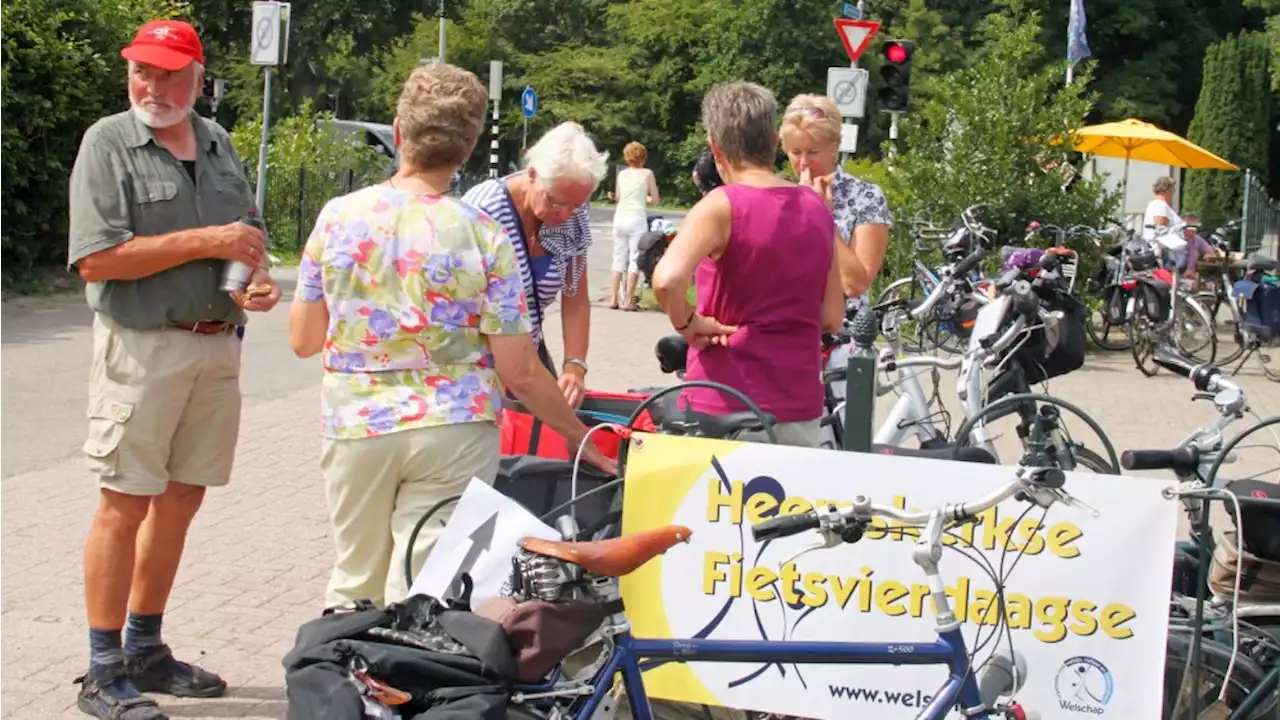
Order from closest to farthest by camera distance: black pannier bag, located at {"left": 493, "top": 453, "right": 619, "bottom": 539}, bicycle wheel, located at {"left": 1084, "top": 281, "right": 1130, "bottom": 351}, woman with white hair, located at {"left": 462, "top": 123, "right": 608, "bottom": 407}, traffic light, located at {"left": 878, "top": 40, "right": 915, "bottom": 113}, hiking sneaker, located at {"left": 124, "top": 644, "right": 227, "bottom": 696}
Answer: black pannier bag, located at {"left": 493, "top": 453, "right": 619, "bottom": 539} < woman with white hair, located at {"left": 462, "top": 123, "right": 608, "bottom": 407} < hiking sneaker, located at {"left": 124, "top": 644, "right": 227, "bottom": 696} < traffic light, located at {"left": 878, "top": 40, "right": 915, "bottom": 113} < bicycle wheel, located at {"left": 1084, "top": 281, "right": 1130, "bottom": 351}

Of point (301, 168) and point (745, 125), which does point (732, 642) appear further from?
point (301, 168)

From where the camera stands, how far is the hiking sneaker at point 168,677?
4730 millimetres

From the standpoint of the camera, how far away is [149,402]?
4453 mm

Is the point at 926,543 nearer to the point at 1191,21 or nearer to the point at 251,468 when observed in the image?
the point at 251,468

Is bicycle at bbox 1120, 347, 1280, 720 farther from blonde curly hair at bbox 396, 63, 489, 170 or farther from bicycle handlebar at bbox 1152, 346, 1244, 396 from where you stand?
blonde curly hair at bbox 396, 63, 489, 170

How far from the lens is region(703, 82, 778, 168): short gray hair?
4516 millimetres

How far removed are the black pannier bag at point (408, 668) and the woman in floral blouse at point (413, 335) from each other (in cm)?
74

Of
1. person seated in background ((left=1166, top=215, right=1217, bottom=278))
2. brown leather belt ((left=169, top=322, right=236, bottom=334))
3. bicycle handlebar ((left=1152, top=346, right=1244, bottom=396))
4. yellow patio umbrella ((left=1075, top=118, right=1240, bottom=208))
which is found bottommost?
brown leather belt ((left=169, top=322, right=236, bottom=334))

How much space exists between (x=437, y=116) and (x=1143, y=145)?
22.2 metres

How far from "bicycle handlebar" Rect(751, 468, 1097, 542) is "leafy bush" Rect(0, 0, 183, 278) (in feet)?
41.4

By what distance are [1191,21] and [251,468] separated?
4513cm

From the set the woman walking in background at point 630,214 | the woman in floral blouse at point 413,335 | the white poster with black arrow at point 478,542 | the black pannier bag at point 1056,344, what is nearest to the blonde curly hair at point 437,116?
the woman in floral blouse at point 413,335

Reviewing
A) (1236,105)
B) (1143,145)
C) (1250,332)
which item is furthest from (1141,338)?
(1236,105)

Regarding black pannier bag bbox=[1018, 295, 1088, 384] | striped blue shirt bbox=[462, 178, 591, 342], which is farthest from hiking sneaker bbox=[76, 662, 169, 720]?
black pannier bag bbox=[1018, 295, 1088, 384]
